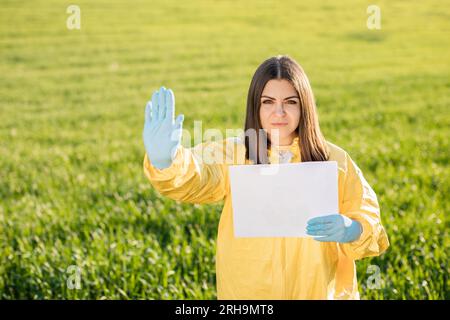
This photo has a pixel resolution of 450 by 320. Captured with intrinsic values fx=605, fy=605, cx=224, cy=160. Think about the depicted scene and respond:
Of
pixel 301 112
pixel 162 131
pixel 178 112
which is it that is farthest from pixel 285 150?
pixel 178 112

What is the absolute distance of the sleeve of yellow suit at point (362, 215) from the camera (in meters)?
2.81

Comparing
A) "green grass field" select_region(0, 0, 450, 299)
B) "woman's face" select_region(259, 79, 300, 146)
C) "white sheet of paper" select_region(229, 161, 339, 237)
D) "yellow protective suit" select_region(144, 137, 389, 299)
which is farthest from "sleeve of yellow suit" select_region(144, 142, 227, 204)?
"green grass field" select_region(0, 0, 450, 299)

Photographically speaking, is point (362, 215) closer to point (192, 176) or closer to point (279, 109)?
point (279, 109)

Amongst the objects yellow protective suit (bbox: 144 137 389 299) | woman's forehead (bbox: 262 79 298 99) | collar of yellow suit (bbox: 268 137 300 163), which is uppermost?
woman's forehead (bbox: 262 79 298 99)

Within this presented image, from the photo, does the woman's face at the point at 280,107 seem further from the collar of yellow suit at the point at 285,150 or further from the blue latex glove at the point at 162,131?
the blue latex glove at the point at 162,131

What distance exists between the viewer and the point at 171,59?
2069cm

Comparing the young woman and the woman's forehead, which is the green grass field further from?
the woman's forehead

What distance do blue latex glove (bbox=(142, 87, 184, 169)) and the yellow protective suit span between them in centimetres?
19

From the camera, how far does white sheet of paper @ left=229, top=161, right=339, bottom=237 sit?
2.72 metres

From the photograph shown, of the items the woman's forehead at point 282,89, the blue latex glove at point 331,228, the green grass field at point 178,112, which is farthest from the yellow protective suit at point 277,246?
the green grass field at point 178,112

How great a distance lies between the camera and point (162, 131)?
2553mm

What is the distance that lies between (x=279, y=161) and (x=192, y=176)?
1.59 feet

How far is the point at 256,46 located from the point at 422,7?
1101 centimetres
